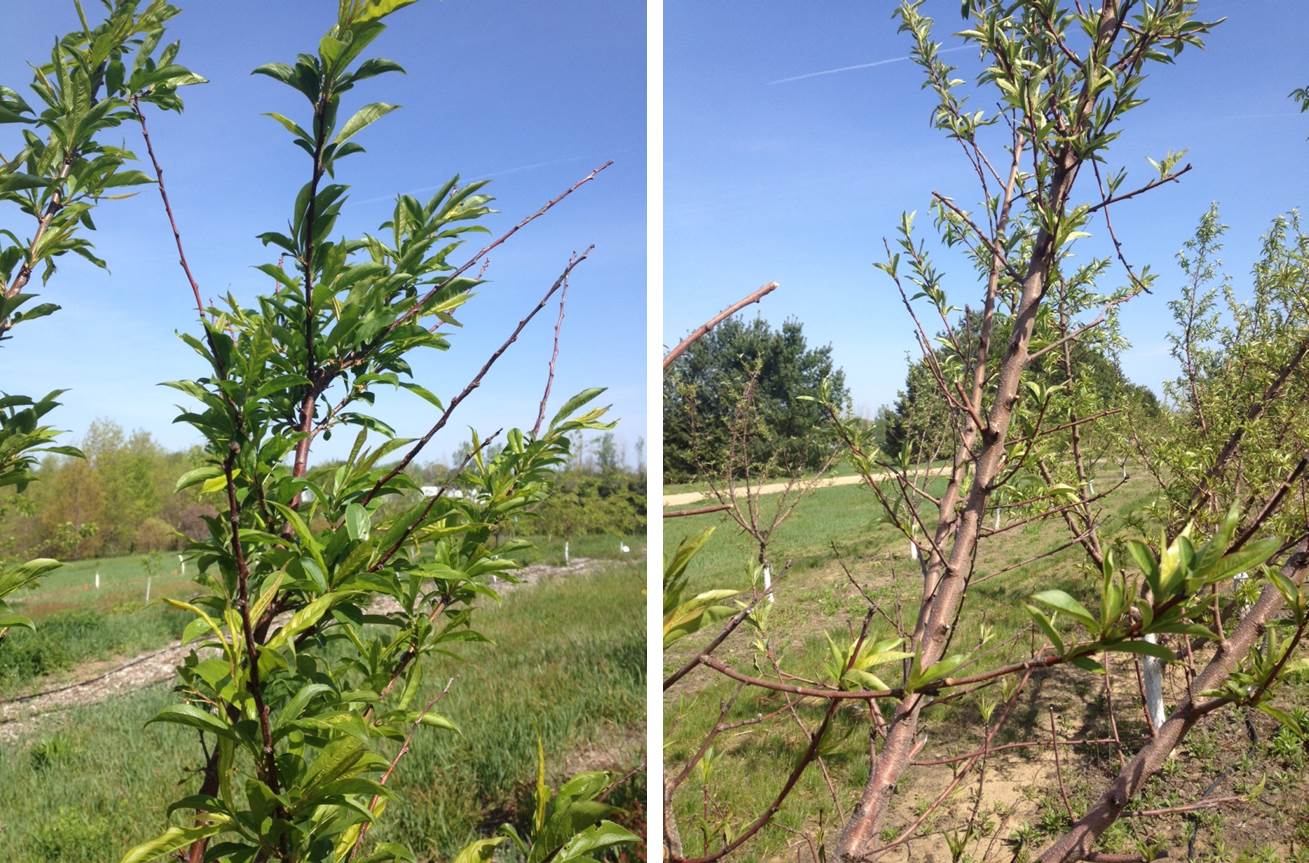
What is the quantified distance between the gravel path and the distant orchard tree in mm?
461

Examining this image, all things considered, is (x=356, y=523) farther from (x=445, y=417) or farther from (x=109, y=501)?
(x=109, y=501)

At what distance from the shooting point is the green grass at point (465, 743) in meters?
0.73

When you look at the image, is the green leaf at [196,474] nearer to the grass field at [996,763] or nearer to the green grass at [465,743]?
the green grass at [465,743]

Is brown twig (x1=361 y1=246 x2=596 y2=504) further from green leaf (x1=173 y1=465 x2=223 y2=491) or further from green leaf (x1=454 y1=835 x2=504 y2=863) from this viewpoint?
green leaf (x1=454 y1=835 x2=504 y2=863)

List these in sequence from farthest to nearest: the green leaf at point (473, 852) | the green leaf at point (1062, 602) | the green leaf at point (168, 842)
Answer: the green leaf at point (473, 852)
the green leaf at point (168, 842)
the green leaf at point (1062, 602)

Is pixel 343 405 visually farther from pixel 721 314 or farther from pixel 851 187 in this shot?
pixel 851 187

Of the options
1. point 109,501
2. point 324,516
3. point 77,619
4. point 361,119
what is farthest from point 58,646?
point 361,119

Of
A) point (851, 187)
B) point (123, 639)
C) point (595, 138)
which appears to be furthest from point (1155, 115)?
point (123, 639)

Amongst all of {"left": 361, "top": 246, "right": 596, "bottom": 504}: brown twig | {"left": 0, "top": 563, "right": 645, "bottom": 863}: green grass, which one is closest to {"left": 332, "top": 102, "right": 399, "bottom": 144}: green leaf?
{"left": 361, "top": 246, "right": 596, "bottom": 504}: brown twig

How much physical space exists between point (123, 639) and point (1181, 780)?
2.11m

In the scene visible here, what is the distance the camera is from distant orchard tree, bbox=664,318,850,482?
A: 1.11 meters

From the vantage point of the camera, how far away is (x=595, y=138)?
94 centimetres

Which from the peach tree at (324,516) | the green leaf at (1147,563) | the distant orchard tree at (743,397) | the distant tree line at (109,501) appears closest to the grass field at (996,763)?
the distant orchard tree at (743,397)

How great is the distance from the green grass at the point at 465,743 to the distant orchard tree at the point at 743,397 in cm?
45
